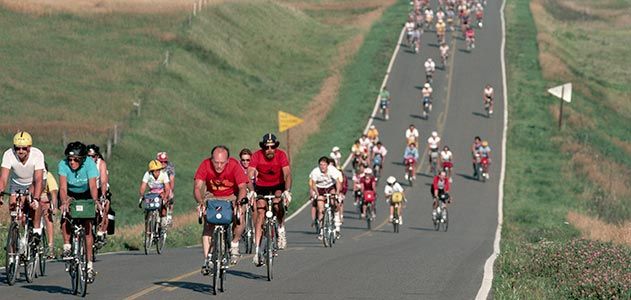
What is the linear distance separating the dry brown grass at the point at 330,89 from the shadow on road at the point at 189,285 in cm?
4069

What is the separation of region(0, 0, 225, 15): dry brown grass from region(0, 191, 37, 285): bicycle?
61.6 meters

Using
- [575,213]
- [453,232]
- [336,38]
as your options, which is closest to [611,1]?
[336,38]

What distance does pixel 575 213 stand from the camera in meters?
47.5

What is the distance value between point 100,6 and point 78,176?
222 ft

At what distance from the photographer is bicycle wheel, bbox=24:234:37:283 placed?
18.4 meters

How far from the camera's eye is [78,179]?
702 inches

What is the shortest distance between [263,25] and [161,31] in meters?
12.9

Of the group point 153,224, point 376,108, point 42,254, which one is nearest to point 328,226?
point 153,224

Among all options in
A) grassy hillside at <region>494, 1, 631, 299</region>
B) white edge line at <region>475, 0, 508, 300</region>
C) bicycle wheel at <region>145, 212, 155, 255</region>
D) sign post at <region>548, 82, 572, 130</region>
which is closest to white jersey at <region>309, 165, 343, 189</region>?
white edge line at <region>475, 0, 508, 300</region>

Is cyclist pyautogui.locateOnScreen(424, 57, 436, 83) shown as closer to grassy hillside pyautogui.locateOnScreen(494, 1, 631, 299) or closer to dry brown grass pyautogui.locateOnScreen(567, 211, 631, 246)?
grassy hillside pyautogui.locateOnScreen(494, 1, 631, 299)

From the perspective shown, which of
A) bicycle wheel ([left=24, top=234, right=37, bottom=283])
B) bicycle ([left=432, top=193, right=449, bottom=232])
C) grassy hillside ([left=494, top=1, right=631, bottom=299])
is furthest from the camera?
bicycle ([left=432, top=193, right=449, bottom=232])

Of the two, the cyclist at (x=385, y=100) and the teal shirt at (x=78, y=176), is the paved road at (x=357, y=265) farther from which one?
the cyclist at (x=385, y=100)

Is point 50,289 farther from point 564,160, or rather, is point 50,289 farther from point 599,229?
point 564,160

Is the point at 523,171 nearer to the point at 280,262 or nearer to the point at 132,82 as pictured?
the point at 132,82
